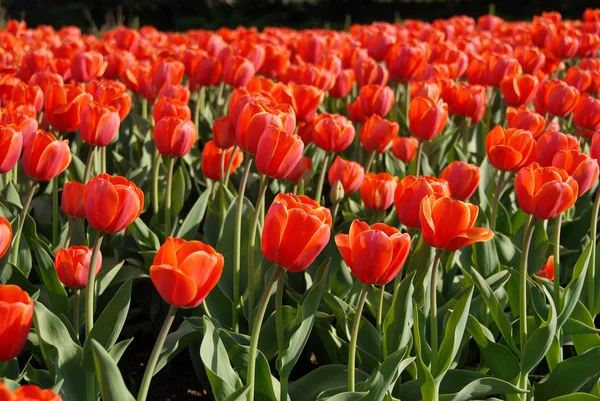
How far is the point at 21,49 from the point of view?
4.23 meters

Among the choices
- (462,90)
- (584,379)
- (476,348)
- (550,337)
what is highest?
(462,90)

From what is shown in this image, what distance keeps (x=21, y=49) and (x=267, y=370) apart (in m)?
3.10

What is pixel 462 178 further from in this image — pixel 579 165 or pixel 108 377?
pixel 108 377

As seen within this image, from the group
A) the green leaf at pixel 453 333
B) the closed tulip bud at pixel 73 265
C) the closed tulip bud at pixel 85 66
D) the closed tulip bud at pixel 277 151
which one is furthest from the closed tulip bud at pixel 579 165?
the closed tulip bud at pixel 85 66

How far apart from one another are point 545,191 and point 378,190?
58cm

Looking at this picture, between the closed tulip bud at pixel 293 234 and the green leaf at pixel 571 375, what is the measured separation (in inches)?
33.7

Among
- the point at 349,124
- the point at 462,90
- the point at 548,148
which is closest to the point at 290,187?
the point at 349,124

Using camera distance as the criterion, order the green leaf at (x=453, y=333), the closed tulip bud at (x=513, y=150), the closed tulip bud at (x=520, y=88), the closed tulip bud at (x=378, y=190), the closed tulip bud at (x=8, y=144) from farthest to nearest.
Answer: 1. the closed tulip bud at (x=520, y=88)
2. the closed tulip bud at (x=378, y=190)
3. the closed tulip bud at (x=513, y=150)
4. the closed tulip bud at (x=8, y=144)
5. the green leaf at (x=453, y=333)

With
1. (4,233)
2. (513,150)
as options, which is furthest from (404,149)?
(4,233)

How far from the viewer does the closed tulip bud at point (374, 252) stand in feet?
5.06

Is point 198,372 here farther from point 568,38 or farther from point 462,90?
point 568,38

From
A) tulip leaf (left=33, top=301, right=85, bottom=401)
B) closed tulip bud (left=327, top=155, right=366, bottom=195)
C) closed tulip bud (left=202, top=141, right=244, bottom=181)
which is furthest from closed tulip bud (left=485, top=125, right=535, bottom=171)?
tulip leaf (left=33, top=301, right=85, bottom=401)

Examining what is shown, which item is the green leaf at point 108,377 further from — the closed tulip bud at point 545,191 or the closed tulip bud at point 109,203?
the closed tulip bud at point 545,191

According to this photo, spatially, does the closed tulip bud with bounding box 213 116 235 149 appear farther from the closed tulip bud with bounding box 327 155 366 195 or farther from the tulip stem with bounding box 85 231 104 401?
the tulip stem with bounding box 85 231 104 401
